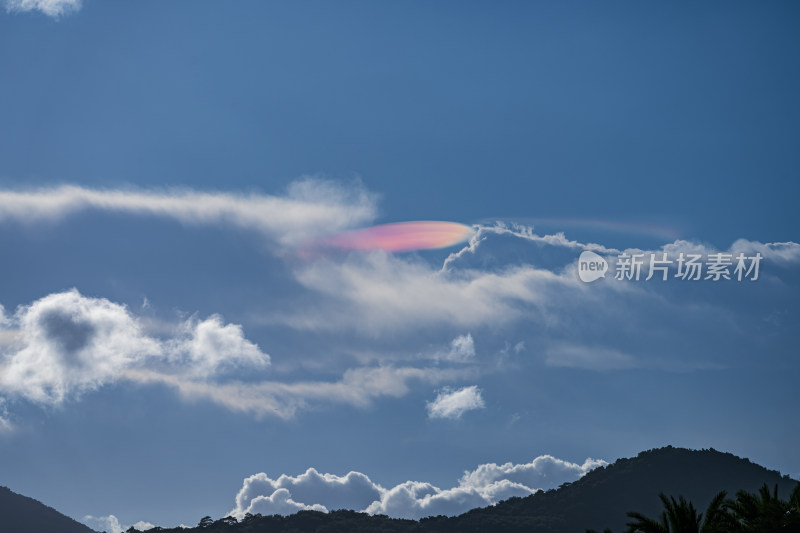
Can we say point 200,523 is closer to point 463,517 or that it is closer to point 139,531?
point 139,531

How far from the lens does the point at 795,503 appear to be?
46500 mm

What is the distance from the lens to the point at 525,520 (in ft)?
631

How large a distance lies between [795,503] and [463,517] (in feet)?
529

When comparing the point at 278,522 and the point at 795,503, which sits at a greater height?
the point at 795,503

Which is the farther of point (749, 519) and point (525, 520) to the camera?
point (525, 520)

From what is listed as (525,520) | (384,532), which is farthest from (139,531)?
(525,520)

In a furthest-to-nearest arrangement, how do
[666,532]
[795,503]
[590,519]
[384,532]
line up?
[590,519], [384,532], [795,503], [666,532]

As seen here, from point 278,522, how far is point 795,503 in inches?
6378

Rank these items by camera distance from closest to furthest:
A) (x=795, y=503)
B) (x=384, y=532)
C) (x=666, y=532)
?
(x=666, y=532)
(x=795, y=503)
(x=384, y=532)

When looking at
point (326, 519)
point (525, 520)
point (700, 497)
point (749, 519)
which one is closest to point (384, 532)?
point (326, 519)

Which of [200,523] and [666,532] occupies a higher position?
[666,532]

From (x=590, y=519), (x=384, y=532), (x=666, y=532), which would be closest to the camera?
(x=666, y=532)

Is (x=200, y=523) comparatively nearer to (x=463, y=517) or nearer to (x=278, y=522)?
(x=278, y=522)

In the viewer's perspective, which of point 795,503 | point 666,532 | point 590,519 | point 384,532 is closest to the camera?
point 666,532
